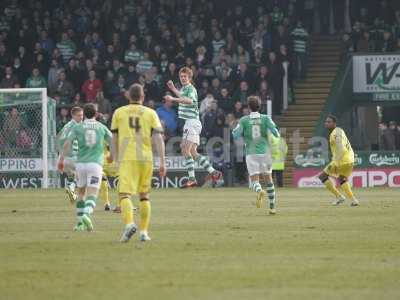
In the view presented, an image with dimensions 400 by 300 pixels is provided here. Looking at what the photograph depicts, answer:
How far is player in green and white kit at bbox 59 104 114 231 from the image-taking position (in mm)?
18188

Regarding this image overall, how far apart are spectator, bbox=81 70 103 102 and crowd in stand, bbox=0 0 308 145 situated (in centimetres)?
3

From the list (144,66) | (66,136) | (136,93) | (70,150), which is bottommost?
(70,150)

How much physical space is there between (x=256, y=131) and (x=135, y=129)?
6685 millimetres

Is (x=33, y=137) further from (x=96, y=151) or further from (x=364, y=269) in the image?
(x=364, y=269)

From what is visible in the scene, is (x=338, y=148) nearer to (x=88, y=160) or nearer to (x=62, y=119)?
(x=88, y=160)

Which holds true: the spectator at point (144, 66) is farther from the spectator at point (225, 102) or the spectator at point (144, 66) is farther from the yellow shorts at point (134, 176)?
the yellow shorts at point (134, 176)

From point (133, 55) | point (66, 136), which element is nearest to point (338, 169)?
point (66, 136)

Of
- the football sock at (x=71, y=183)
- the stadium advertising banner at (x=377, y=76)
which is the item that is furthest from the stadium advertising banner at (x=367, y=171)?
the football sock at (x=71, y=183)

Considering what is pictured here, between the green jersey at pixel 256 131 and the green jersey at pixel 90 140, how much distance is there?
191 inches

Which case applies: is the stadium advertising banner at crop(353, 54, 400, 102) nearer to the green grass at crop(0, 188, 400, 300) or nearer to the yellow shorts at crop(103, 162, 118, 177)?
the green grass at crop(0, 188, 400, 300)

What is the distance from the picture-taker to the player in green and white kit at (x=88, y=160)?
18188 millimetres

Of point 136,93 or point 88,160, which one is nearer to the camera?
point 136,93

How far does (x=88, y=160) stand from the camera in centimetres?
1831

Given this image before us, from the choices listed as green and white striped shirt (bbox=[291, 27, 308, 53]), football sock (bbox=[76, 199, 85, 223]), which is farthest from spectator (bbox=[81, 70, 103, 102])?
football sock (bbox=[76, 199, 85, 223])
